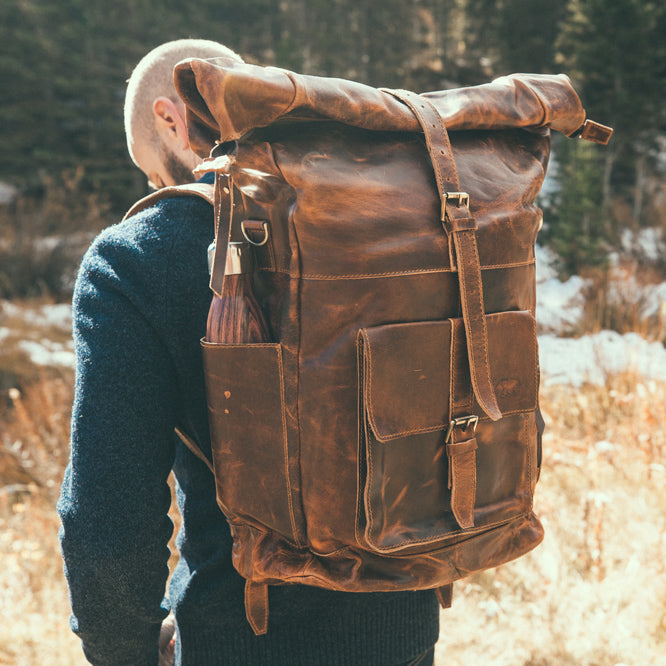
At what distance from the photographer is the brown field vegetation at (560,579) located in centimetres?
239

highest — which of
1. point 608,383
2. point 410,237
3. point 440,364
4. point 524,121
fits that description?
point 524,121

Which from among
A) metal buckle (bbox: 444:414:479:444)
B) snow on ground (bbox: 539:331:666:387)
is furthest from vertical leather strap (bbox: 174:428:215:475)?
snow on ground (bbox: 539:331:666:387)

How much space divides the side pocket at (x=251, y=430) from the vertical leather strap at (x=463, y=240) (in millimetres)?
292

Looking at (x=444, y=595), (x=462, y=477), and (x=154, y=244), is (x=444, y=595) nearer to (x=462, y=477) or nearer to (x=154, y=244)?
(x=462, y=477)

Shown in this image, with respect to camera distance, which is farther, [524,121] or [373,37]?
[373,37]

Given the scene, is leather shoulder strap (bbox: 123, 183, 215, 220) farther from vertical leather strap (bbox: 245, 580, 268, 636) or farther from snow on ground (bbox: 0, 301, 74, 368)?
Result: snow on ground (bbox: 0, 301, 74, 368)

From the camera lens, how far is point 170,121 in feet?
4.28

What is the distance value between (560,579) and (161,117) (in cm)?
239

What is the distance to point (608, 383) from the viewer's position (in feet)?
14.7

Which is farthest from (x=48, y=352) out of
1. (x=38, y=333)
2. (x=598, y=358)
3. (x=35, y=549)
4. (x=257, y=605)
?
(x=257, y=605)

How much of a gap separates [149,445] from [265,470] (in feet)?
0.68

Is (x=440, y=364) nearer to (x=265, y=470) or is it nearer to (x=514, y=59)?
(x=265, y=470)

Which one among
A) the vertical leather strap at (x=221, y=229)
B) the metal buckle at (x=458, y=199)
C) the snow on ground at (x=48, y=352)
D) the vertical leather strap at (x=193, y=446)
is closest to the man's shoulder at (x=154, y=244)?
the vertical leather strap at (x=221, y=229)

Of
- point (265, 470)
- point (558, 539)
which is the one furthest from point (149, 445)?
point (558, 539)
